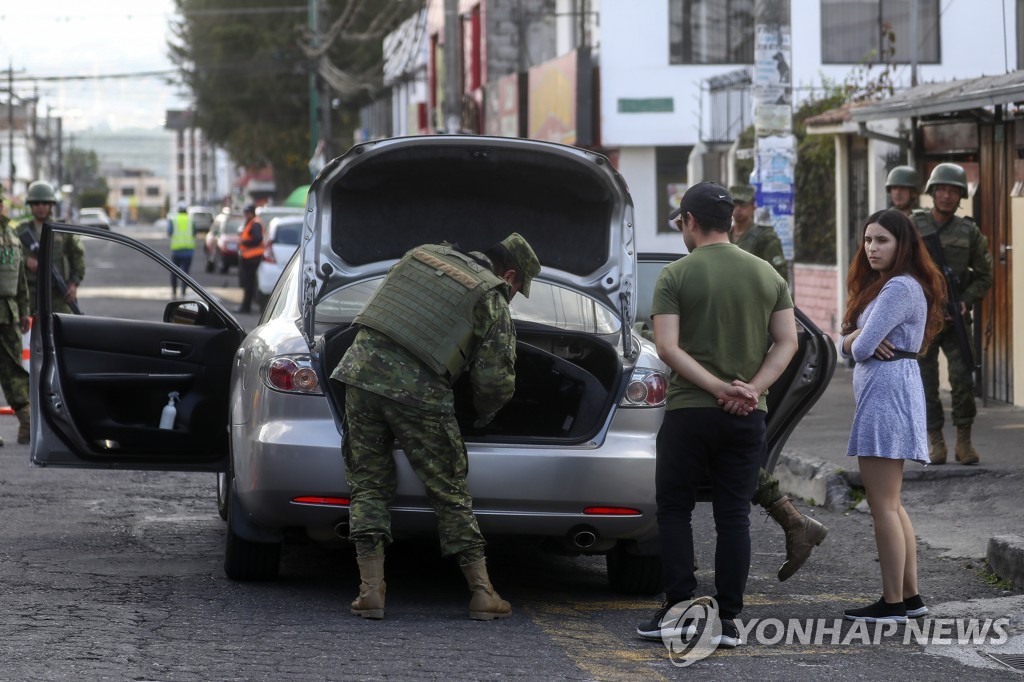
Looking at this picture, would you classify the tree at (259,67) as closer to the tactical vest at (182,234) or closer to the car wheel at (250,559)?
the tactical vest at (182,234)

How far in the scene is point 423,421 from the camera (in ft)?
20.1

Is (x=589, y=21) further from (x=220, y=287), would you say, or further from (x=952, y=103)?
(x=952, y=103)

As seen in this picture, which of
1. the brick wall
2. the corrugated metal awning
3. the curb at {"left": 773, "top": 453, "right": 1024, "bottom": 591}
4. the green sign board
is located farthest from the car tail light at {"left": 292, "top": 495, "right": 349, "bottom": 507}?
the green sign board

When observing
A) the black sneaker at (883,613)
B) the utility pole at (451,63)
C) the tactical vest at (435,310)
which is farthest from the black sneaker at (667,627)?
the utility pole at (451,63)

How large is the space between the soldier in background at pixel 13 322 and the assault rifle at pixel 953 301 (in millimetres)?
6187

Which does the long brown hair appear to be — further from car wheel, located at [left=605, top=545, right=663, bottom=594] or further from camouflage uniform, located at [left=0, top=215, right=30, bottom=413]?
camouflage uniform, located at [left=0, top=215, right=30, bottom=413]

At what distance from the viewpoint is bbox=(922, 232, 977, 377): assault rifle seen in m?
9.52

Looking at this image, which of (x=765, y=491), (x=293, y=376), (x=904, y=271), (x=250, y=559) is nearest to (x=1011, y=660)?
(x=765, y=491)

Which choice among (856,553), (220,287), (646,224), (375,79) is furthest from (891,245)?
(375,79)

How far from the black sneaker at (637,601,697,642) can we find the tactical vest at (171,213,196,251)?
979 inches

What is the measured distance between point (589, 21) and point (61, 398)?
77.9ft

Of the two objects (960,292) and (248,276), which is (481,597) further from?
(248,276)

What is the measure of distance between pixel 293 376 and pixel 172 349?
61.6 inches

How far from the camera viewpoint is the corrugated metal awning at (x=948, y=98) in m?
10.8
